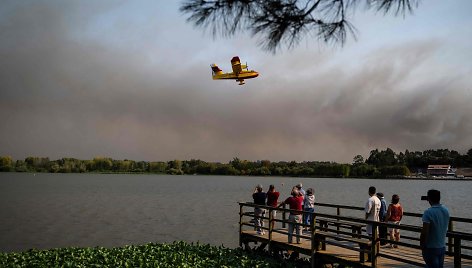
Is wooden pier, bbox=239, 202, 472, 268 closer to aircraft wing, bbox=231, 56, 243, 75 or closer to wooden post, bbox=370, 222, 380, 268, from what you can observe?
wooden post, bbox=370, 222, 380, 268

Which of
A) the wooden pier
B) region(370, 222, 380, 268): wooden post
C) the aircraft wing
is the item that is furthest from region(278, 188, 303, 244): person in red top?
the aircraft wing

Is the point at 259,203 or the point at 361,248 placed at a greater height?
the point at 259,203

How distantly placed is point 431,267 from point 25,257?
11629 mm

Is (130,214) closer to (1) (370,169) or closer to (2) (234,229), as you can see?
(2) (234,229)

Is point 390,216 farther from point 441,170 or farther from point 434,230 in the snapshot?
point 441,170

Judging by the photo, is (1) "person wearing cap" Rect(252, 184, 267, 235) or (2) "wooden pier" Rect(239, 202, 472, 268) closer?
(2) "wooden pier" Rect(239, 202, 472, 268)

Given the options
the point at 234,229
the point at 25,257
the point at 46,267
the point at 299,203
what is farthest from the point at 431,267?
the point at 234,229

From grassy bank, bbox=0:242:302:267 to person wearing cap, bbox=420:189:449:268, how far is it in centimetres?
596

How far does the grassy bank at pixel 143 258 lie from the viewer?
1304 cm

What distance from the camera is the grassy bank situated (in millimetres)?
13039

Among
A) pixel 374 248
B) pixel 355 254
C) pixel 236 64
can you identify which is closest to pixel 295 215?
pixel 355 254

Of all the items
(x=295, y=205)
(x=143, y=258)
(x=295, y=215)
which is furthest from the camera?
(x=143, y=258)

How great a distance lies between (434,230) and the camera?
7.54 m

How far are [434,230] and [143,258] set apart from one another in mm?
8779
